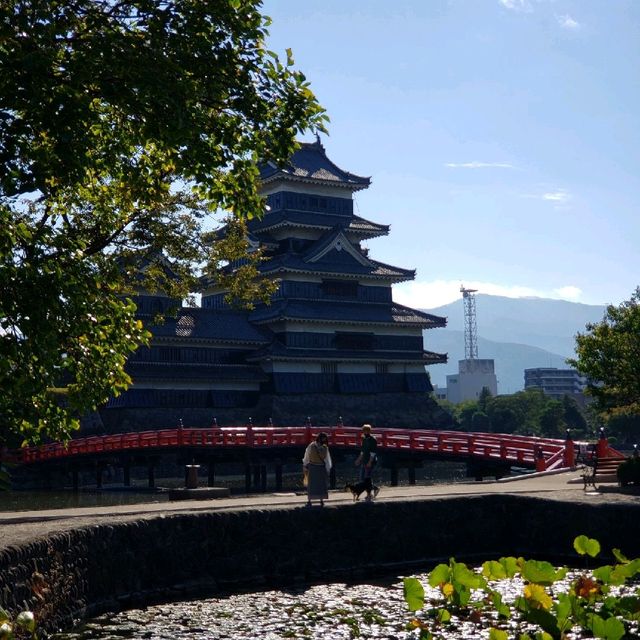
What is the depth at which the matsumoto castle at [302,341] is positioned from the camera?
6081 cm

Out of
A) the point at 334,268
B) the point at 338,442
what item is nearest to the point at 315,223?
the point at 334,268

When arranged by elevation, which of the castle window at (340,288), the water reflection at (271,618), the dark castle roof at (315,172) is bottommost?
the water reflection at (271,618)

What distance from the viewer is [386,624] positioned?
13.9 meters

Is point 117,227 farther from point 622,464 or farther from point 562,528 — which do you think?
point 622,464

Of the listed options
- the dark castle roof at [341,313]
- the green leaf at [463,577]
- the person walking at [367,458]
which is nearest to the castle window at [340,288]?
the dark castle roof at [341,313]

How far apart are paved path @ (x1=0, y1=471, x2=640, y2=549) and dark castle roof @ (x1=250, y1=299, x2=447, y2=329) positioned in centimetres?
3551

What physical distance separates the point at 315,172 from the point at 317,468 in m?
51.3

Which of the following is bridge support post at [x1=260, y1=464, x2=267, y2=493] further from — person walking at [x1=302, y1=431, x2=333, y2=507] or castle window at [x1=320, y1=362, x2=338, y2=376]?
person walking at [x1=302, y1=431, x2=333, y2=507]

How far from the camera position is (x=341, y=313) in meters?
66.1

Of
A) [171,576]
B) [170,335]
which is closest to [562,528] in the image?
[171,576]

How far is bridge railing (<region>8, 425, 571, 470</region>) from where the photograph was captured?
3297 centimetres

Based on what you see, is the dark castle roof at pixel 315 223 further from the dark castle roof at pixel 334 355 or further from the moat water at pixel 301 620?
the moat water at pixel 301 620

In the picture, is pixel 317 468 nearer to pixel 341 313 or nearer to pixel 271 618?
pixel 271 618

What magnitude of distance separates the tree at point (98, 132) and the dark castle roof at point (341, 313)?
158 feet
